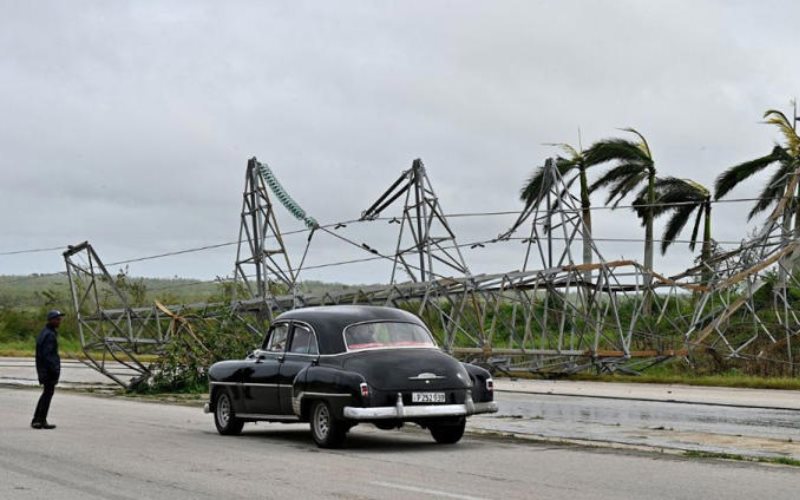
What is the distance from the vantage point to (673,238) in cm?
5238

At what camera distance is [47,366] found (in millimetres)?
19812

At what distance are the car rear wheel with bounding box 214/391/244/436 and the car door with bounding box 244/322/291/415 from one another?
55 cm

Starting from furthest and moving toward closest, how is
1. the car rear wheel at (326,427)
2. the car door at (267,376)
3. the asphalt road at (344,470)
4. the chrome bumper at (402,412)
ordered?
the car door at (267,376)
the car rear wheel at (326,427)
the chrome bumper at (402,412)
the asphalt road at (344,470)

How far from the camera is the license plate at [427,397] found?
15.4m

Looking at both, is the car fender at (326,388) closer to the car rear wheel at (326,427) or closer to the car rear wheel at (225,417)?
the car rear wheel at (326,427)

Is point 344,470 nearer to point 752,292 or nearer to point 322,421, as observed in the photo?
point 322,421

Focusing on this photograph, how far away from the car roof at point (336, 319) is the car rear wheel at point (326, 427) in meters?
0.80

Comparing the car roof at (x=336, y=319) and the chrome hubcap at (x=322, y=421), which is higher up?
the car roof at (x=336, y=319)

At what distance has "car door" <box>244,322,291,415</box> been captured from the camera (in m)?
17.3

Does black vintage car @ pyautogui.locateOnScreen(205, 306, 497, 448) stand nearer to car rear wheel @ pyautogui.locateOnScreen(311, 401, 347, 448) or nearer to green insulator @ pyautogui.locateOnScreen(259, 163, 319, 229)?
car rear wheel @ pyautogui.locateOnScreen(311, 401, 347, 448)

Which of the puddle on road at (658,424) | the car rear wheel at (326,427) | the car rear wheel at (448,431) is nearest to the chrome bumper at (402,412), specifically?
the car rear wheel at (326,427)

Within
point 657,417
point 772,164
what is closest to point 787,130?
point 772,164

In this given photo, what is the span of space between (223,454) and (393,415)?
2.18 meters

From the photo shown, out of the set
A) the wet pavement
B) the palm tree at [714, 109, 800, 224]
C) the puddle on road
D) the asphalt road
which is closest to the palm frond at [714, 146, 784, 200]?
the palm tree at [714, 109, 800, 224]
